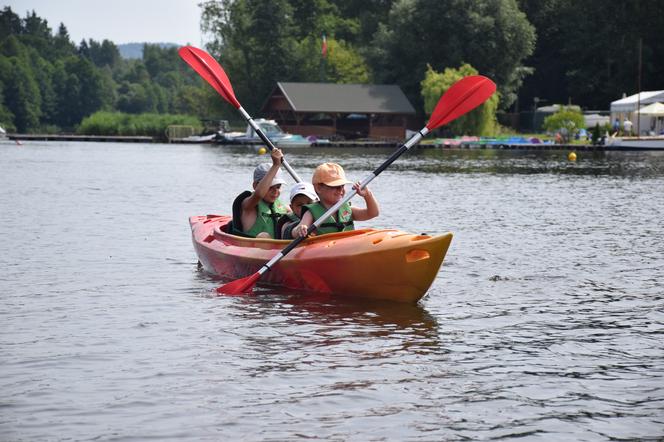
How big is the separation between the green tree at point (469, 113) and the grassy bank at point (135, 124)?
77.6 feet

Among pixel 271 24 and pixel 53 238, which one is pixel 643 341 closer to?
A: pixel 53 238

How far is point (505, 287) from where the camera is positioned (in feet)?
45.3

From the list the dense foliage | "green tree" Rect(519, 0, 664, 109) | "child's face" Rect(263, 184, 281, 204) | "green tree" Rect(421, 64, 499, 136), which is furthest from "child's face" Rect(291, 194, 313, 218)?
the dense foliage

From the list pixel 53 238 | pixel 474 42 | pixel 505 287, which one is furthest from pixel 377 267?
pixel 474 42

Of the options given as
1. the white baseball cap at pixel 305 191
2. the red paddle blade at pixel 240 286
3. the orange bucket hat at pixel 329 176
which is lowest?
the red paddle blade at pixel 240 286

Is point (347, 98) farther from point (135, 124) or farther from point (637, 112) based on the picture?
point (637, 112)

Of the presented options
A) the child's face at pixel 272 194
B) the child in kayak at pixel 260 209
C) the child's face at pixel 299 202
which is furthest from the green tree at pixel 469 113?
the child's face at pixel 299 202

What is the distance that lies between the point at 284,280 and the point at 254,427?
5303 millimetres

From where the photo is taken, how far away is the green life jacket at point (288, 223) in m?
12.9

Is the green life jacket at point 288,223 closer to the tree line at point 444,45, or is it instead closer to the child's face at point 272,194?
the child's face at point 272,194

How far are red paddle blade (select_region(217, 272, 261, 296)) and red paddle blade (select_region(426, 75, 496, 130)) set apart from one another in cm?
321

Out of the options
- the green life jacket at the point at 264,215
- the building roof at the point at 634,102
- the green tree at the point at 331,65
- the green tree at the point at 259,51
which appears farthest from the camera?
the green tree at the point at 331,65

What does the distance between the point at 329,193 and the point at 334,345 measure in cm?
256

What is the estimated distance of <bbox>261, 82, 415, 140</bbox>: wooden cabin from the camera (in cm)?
7838
